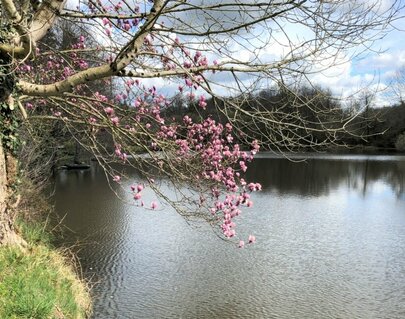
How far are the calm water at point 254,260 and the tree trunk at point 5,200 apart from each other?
2051 mm

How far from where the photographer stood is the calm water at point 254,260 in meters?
7.12

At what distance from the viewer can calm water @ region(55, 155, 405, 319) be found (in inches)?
280

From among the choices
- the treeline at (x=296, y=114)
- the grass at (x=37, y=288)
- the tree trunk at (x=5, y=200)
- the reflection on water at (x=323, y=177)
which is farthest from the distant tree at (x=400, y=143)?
the tree trunk at (x=5, y=200)

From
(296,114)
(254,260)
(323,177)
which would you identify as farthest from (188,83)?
(323,177)

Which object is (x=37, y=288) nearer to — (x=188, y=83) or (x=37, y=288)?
(x=37, y=288)

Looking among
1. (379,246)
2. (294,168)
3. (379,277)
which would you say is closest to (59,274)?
(379,277)

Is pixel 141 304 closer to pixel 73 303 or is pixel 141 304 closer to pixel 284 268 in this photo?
pixel 73 303

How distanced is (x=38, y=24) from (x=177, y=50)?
1.36m

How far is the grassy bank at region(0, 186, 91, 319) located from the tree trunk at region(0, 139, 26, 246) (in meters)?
0.17

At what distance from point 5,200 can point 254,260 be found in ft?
18.8

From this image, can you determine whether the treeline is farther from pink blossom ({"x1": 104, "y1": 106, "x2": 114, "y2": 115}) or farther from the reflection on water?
the reflection on water

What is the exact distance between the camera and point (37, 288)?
13.4 feet

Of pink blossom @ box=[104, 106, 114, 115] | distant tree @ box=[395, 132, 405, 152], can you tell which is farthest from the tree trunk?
distant tree @ box=[395, 132, 405, 152]

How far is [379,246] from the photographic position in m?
10.5
